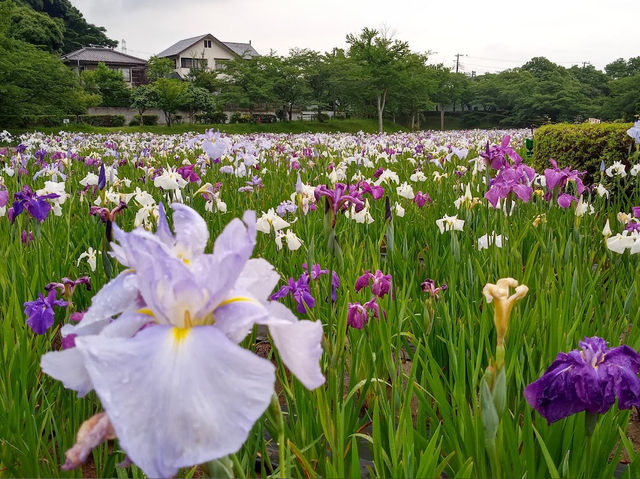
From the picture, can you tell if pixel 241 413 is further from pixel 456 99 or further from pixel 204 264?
pixel 456 99

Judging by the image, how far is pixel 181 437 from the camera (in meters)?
0.63

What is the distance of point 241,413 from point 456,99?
62232mm

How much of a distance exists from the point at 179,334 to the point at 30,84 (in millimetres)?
26499

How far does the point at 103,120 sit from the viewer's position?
3681cm

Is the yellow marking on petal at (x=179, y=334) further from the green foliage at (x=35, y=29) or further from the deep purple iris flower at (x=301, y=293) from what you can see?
the green foliage at (x=35, y=29)

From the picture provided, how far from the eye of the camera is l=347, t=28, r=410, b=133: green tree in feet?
118

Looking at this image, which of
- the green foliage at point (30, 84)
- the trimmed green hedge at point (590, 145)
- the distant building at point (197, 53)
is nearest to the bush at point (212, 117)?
the green foliage at point (30, 84)

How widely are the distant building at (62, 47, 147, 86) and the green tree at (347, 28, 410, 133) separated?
99.2ft

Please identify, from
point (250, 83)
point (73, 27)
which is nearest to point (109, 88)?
point (250, 83)

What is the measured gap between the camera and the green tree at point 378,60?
1411 inches

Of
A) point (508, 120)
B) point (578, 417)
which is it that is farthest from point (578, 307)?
point (508, 120)

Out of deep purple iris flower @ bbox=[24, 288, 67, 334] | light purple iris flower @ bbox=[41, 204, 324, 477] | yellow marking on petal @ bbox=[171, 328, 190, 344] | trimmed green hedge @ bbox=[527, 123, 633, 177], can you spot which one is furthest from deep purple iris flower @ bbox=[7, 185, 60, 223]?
trimmed green hedge @ bbox=[527, 123, 633, 177]

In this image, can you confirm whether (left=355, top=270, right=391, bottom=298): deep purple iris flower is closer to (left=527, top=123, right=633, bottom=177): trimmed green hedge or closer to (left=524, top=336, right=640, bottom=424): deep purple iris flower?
(left=524, top=336, right=640, bottom=424): deep purple iris flower

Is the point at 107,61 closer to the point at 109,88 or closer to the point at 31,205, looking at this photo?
the point at 109,88
